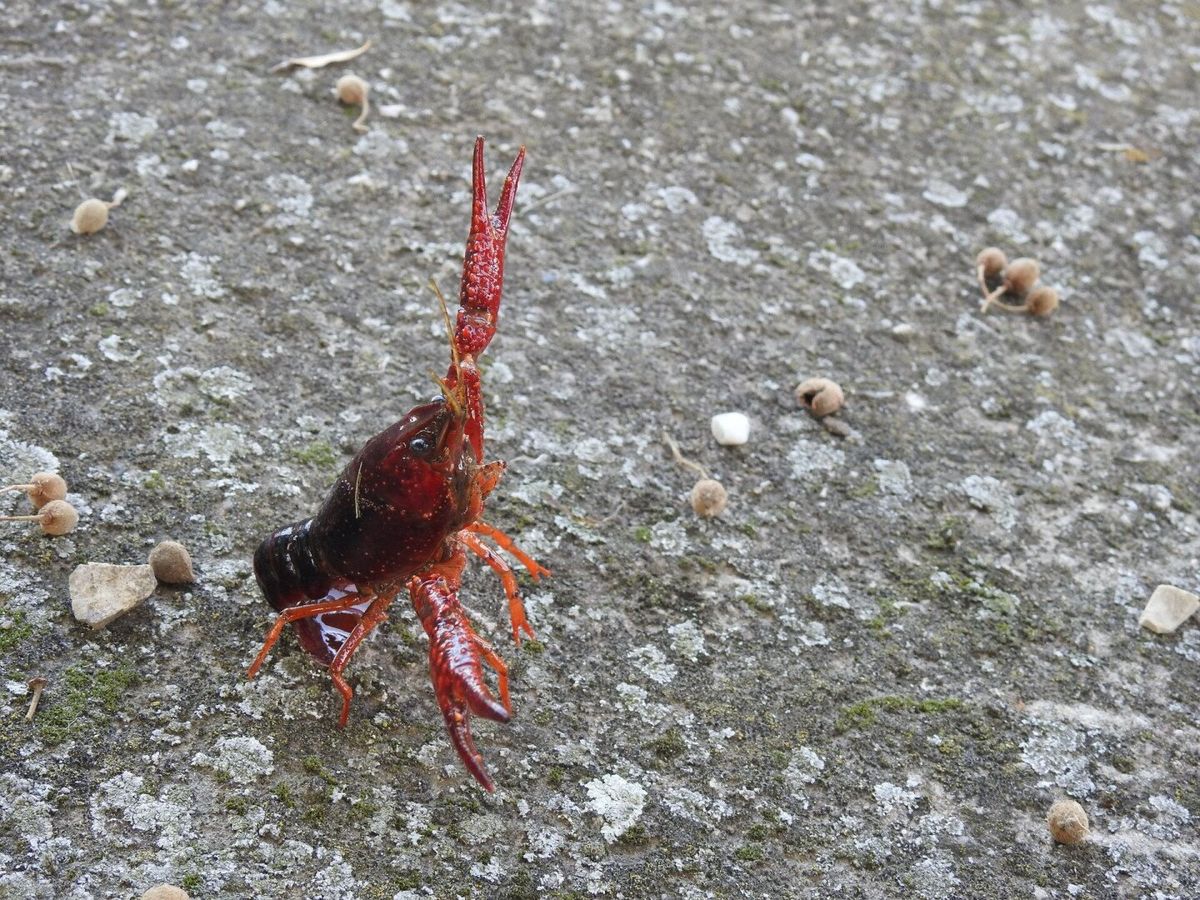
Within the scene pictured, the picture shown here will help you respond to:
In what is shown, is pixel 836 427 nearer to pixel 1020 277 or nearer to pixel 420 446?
pixel 1020 277

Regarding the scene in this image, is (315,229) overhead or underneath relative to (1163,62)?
underneath

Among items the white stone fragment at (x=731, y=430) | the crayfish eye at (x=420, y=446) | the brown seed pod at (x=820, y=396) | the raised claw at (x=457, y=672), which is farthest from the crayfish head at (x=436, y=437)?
the brown seed pod at (x=820, y=396)

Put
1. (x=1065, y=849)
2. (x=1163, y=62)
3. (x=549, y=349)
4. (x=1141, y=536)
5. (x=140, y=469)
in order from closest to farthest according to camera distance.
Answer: (x=1065, y=849)
(x=140, y=469)
(x=1141, y=536)
(x=549, y=349)
(x=1163, y=62)

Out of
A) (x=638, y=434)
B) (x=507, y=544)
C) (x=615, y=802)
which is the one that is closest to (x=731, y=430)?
(x=638, y=434)

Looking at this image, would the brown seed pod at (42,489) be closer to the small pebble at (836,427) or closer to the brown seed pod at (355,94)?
the brown seed pod at (355,94)

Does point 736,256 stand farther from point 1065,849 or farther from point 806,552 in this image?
point 1065,849

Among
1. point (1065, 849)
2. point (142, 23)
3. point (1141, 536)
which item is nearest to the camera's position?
point (1065, 849)

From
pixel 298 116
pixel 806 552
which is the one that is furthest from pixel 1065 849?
pixel 298 116
